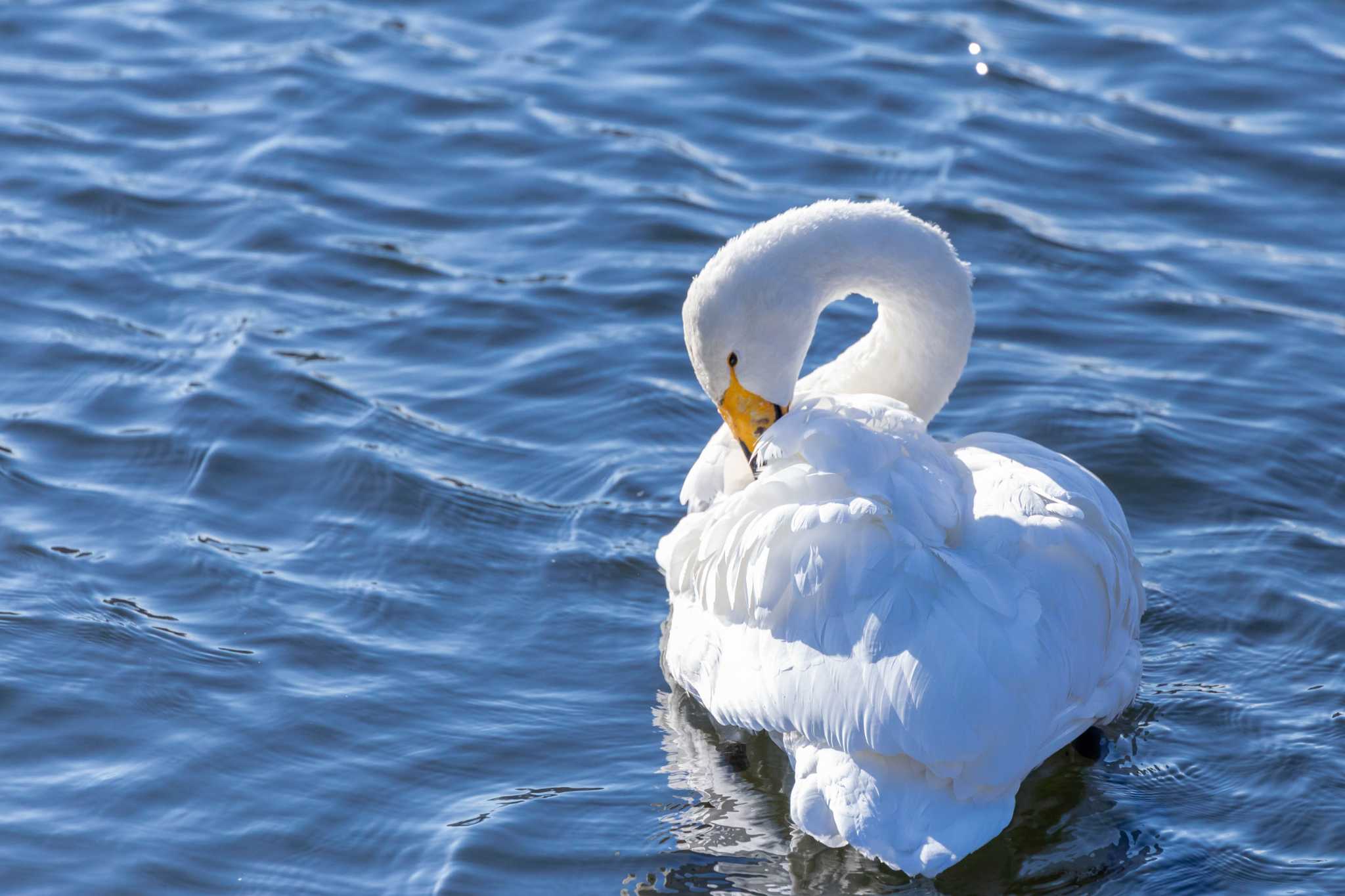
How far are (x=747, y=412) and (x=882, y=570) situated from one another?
124cm

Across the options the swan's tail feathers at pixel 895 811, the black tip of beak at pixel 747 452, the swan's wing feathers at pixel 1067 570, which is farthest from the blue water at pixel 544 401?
the black tip of beak at pixel 747 452

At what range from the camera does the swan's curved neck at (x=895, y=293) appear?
21.2ft

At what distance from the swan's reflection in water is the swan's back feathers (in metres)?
0.32

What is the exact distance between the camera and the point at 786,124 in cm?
1085

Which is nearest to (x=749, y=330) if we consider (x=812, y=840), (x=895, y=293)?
(x=895, y=293)

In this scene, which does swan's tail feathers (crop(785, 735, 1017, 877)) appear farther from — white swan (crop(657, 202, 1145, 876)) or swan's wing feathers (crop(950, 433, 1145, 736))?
swan's wing feathers (crop(950, 433, 1145, 736))

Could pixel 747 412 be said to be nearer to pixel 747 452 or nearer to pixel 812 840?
pixel 747 452

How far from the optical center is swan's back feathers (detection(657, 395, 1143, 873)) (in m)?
5.15

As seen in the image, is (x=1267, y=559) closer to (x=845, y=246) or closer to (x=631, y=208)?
(x=845, y=246)

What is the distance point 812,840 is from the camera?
228 inches

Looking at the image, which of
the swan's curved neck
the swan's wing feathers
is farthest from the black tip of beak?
the swan's wing feathers

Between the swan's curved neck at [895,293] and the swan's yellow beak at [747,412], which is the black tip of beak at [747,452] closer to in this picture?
the swan's yellow beak at [747,412]

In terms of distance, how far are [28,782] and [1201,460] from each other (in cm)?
485

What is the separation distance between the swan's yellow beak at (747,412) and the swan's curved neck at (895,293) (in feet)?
1.04
